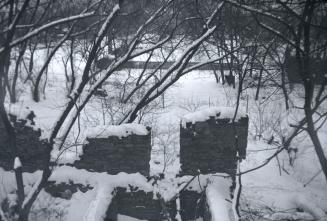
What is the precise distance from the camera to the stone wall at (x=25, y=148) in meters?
6.74

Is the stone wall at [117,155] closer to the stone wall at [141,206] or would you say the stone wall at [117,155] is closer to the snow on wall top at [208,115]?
the stone wall at [141,206]

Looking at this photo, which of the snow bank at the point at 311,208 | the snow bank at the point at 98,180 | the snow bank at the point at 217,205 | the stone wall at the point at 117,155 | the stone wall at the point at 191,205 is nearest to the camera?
the snow bank at the point at 217,205

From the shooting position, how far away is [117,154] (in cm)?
638

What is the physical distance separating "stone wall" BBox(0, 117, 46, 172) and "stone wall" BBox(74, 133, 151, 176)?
3.15 feet

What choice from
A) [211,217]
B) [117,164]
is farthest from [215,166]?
[117,164]

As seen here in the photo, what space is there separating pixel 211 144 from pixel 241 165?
4.45 meters

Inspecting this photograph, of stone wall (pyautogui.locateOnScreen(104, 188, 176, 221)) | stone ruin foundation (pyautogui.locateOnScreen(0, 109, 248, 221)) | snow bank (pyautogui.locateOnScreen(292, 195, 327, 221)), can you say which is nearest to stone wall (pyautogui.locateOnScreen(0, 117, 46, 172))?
stone ruin foundation (pyautogui.locateOnScreen(0, 109, 248, 221))

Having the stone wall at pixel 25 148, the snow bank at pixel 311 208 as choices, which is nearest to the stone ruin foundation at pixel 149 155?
the stone wall at pixel 25 148

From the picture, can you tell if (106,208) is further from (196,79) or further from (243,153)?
(196,79)

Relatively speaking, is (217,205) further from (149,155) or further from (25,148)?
(25,148)

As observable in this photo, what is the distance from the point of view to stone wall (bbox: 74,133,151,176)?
629 cm

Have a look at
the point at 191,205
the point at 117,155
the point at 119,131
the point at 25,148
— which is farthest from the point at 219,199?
the point at 25,148

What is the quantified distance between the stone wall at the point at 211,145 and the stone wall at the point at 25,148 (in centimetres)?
294

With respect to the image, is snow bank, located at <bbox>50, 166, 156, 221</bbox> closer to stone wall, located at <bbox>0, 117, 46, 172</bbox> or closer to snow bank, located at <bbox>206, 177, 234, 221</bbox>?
stone wall, located at <bbox>0, 117, 46, 172</bbox>
